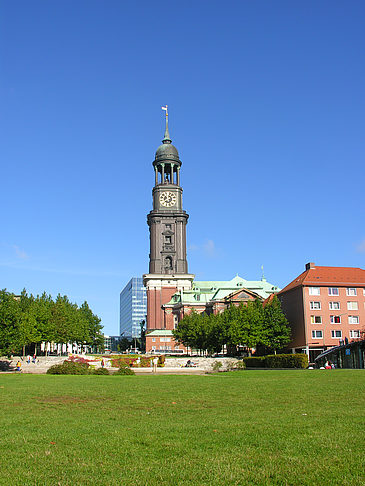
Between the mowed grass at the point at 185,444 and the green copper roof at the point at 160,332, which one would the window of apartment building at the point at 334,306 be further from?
the mowed grass at the point at 185,444

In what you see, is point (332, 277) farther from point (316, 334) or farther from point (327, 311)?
point (316, 334)

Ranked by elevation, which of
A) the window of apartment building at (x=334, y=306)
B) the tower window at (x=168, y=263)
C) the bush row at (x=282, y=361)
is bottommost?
the bush row at (x=282, y=361)

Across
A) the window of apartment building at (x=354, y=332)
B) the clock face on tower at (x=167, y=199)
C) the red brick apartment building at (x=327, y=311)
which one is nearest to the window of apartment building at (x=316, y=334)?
the red brick apartment building at (x=327, y=311)

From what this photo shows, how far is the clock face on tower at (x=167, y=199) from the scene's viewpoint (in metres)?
154

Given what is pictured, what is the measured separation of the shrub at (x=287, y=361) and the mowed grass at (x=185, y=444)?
4131 centimetres

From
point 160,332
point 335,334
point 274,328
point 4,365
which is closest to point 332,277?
point 335,334

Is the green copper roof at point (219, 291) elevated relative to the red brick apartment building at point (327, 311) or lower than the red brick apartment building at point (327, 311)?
elevated

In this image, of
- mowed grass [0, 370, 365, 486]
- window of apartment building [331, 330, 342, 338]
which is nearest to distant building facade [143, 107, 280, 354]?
window of apartment building [331, 330, 342, 338]

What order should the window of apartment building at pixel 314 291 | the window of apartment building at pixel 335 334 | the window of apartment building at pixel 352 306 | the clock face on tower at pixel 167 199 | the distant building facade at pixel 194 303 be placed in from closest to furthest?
1. the window of apartment building at pixel 335 334
2. the window of apartment building at pixel 314 291
3. the window of apartment building at pixel 352 306
4. the distant building facade at pixel 194 303
5. the clock face on tower at pixel 167 199

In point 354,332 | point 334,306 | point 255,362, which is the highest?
point 334,306

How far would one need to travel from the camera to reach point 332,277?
87.1 m

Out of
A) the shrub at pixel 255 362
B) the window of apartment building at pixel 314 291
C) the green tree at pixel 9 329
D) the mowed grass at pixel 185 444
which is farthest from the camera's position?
the window of apartment building at pixel 314 291

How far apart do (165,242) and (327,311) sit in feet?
241

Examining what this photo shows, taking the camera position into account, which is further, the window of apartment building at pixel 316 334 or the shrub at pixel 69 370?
the window of apartment building at pixel 316 334
